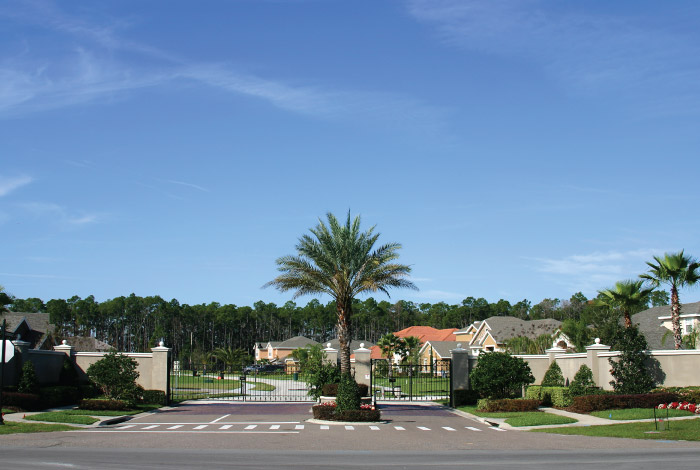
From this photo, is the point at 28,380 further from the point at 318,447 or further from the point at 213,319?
the point at 213,319

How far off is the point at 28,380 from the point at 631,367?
84.8 ft

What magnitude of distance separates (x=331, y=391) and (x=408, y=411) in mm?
3970

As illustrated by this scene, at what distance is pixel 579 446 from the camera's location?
62.2ft

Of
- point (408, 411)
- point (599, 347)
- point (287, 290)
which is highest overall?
point (287, 290)

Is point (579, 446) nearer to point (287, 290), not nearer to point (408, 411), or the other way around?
point (408, 411)

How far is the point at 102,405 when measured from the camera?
30.0 meters

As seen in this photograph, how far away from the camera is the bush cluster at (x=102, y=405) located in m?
29.7

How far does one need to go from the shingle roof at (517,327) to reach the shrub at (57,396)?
1987 inches

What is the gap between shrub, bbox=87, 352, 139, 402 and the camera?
1238 inches

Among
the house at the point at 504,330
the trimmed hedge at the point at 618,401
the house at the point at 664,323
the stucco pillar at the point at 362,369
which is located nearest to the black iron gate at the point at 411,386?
the stucco pillar at the point at 362,369

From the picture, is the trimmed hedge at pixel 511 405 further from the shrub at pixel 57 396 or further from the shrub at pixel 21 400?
the shrub at pixel 21 400

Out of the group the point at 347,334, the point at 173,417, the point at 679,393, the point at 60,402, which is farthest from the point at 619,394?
the point at 60,402

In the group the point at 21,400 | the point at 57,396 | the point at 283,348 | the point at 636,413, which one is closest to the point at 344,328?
the point at 57,396

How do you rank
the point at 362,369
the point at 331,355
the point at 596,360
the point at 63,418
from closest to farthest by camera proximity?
the point at 63,418, the point at 596,360, the point at 362,369, the point at 331,355
